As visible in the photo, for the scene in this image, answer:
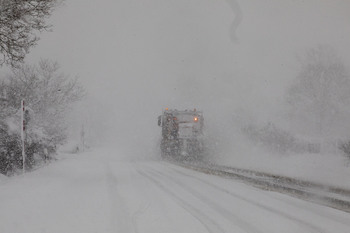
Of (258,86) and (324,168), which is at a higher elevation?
(258,86)

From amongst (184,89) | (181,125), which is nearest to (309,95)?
(181,125)

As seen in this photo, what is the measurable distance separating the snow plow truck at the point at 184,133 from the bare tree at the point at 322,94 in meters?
9.85

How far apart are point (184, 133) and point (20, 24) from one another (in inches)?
621

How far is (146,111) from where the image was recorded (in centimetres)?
9219

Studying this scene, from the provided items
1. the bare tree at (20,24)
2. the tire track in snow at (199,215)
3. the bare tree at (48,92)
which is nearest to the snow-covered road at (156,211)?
the tire track in snow at (199,215)

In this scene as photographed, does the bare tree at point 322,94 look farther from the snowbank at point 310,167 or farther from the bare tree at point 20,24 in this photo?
the bare tree at point 20,24

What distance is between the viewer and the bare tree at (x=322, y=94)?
1083 inches

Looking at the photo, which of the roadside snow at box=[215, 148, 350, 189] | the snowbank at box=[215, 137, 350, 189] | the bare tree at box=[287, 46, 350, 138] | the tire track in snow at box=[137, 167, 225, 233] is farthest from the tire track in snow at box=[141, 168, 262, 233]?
the bare tree at box=[287, 46, 350, 138]

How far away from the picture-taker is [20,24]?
382 inches

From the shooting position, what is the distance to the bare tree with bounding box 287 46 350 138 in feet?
90.3

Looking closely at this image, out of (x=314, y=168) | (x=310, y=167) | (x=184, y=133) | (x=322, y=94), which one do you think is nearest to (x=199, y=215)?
(x=314, y=168)

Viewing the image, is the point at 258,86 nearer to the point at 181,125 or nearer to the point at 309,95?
the point at 309,95

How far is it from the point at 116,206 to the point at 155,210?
0.89 meters

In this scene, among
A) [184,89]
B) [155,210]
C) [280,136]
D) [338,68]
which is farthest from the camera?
[184,89]
